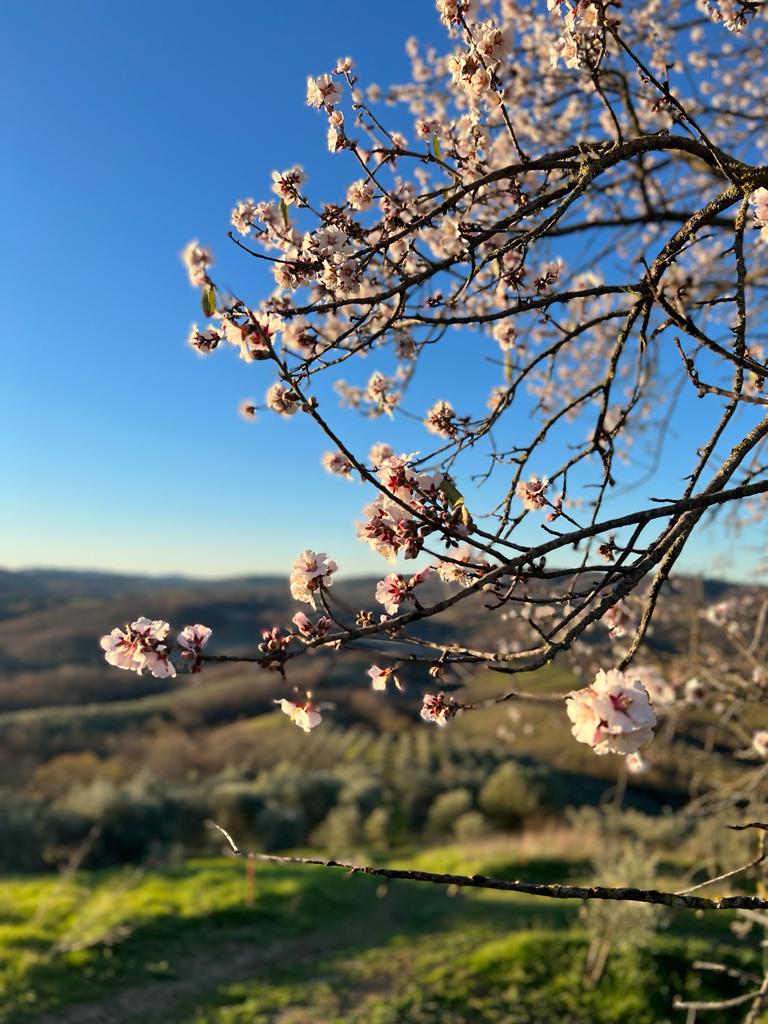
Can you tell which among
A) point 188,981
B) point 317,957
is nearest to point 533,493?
point 188,981

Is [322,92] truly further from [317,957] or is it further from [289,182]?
[317,957]

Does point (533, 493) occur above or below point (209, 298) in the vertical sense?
below

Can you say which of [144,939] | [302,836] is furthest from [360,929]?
[302,836]

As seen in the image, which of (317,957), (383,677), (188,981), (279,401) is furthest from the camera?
(317,957)

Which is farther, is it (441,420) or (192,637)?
(441,420)

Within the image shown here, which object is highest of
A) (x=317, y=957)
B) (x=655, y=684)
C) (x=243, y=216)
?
(x=243, y=216)

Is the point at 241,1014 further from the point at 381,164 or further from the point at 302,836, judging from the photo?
the point at 302,836

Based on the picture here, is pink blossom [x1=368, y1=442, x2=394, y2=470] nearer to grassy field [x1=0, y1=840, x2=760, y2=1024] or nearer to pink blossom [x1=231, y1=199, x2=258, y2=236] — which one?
pink blossom [x1=231, y1=199, x2=258, y2=236]

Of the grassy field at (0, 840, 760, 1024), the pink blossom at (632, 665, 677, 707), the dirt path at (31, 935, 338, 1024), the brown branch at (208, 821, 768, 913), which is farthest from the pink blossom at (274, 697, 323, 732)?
the dirt path at (31, 935, 338, 1024)
